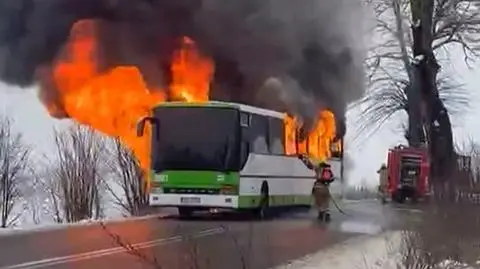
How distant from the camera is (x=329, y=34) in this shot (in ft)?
92.9

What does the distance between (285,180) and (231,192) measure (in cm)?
368

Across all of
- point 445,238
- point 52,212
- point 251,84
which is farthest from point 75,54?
point 52,212

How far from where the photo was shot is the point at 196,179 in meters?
23.5

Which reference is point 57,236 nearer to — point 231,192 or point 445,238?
point 231,192

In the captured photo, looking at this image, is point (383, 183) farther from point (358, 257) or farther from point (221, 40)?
point (358, 257)

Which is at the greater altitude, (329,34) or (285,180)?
(329,34)

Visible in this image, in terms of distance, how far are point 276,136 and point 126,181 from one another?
13837mm

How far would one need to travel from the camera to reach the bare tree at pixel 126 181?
36.5m

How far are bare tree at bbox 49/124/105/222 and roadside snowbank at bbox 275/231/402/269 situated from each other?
75.7ft

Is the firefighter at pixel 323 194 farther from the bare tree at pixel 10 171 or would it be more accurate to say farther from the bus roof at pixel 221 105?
the bare tree at pixel 10 171

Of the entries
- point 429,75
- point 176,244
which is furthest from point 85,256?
point 429,75

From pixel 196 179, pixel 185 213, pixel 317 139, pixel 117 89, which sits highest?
pixel 117 89

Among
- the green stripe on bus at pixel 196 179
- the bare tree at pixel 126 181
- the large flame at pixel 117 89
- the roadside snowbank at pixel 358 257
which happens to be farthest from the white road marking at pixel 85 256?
the bare tree at pixel 126 181

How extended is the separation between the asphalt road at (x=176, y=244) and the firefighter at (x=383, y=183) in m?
16.4
